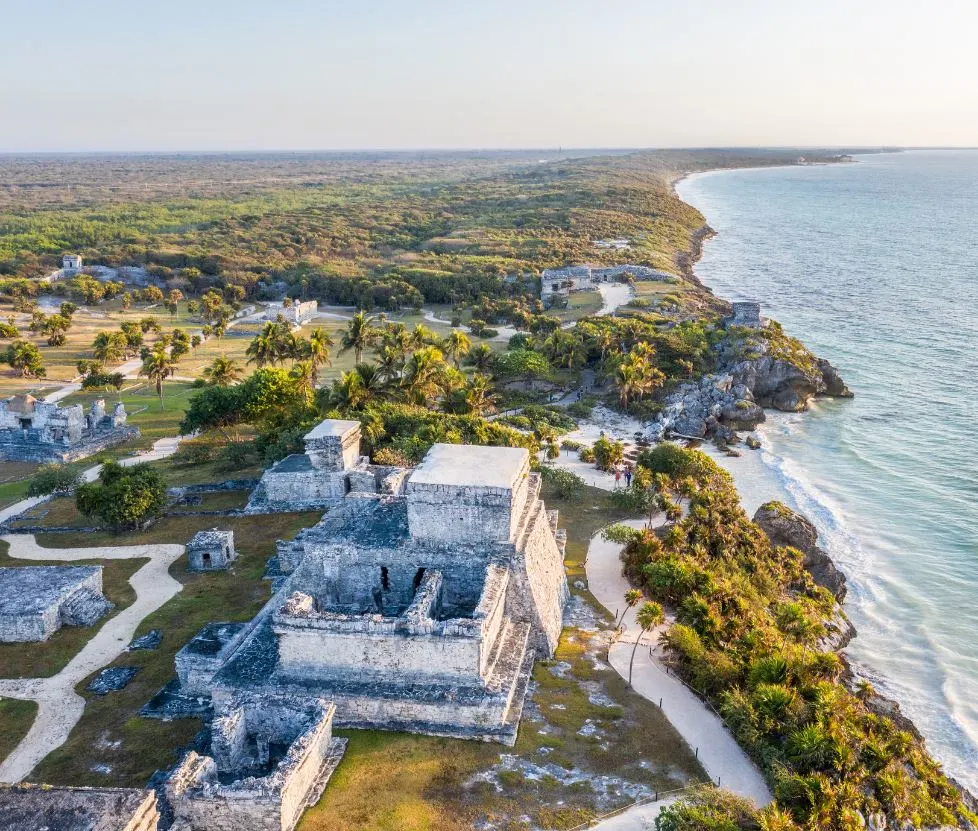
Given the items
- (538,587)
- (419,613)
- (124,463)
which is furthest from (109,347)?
(419,613)

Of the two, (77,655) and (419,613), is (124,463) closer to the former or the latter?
(77,655)

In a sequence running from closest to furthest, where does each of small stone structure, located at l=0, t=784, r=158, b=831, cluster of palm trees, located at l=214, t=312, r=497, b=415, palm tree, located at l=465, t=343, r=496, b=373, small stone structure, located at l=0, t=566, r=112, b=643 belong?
small stone structure, located at l=0, t=784, r=158, b=831 < small stone structure, located at l=0, t=566, r=112, b=643 < cluster of palm trees, located at l=214, t=312, r=497, b=415 < palm tree, located at l=465, t=343, r=496, b=373

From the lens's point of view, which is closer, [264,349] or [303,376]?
[303,376]

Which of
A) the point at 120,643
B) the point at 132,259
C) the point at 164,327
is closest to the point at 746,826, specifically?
the point at 120,643

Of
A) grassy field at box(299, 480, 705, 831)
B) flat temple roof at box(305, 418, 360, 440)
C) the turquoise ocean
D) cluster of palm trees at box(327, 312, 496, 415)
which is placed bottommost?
the turquoise ocean

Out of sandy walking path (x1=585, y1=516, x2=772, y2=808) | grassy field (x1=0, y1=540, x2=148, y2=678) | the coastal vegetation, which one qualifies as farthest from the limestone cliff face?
grassy field (x1=0, y1=540, x2=148, y2=678)

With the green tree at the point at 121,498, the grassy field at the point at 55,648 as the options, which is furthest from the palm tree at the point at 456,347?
the grassy field at the point at 55,648

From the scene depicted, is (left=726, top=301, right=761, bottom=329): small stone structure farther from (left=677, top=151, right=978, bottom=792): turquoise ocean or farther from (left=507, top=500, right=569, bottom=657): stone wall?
(left=507, top=500, right=569, bottom=657): stone wall
